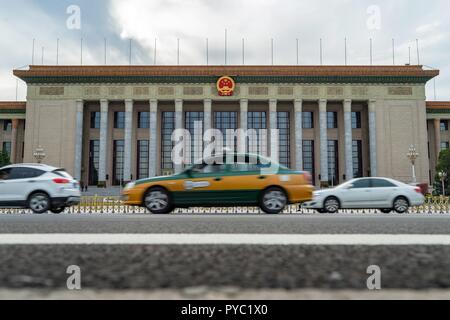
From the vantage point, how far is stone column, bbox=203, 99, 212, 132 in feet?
138

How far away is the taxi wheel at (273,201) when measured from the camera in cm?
911

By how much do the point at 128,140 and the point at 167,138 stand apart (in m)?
5.51

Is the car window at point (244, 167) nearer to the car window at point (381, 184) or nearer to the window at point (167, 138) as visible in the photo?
the car window at point (381, 184)

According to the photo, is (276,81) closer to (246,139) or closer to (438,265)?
(246,139)

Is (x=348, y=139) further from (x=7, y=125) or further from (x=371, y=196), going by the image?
(x=7, y=125)

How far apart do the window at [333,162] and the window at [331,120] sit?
2137 millimetres

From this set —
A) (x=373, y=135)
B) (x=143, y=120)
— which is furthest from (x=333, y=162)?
(x=143, y=120)

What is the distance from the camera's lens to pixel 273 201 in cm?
911

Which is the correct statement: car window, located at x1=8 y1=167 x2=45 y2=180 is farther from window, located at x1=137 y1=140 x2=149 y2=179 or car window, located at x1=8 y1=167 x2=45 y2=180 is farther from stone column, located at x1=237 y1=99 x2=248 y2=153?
window, located at x1=137 y1=140 x2=149 y2=179
